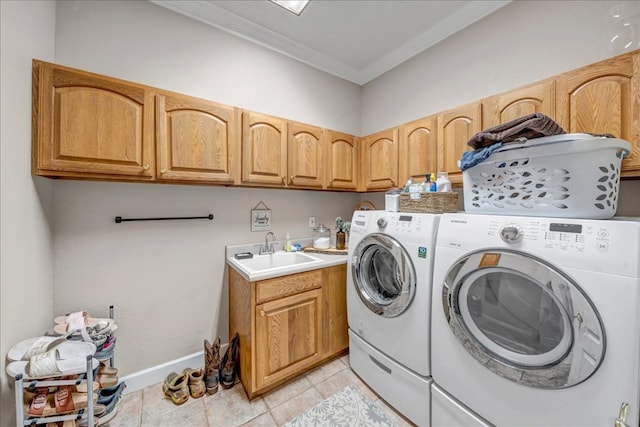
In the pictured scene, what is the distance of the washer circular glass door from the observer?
1456 mm

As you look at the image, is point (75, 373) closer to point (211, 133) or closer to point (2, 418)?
point (2, 418)

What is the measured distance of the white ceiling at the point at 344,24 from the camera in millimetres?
1834

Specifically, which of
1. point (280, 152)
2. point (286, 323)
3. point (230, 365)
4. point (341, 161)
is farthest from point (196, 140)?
point (230, 365)

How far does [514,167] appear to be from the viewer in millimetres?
1165

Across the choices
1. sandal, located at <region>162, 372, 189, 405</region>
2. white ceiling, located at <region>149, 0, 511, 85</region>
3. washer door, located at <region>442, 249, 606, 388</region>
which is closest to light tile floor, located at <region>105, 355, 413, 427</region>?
sandal, located at <region>162, 372, 189, 405</region>

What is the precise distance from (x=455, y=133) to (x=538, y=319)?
4.31 feet

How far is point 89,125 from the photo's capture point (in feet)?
4.33

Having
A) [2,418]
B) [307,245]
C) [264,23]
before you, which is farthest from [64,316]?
[264,23]

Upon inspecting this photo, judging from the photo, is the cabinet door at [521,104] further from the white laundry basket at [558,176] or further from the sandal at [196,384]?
the sandal at [196,384]

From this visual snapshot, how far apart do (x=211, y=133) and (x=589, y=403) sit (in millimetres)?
2272

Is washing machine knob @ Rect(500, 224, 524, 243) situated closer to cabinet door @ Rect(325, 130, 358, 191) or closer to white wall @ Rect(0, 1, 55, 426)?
cabinet door @ Rect(325, 130, 358, 191)

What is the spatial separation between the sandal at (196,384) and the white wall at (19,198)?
811mm

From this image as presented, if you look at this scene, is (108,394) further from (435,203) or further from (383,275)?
(435,203)

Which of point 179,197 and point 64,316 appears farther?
point 179,197
